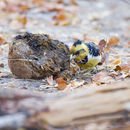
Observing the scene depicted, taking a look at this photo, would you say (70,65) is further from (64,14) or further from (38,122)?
(64,14)

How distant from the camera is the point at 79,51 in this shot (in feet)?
12.0

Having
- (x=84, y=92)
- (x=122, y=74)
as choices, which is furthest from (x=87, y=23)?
(x=84, y=92)

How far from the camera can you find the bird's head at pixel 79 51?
365cm

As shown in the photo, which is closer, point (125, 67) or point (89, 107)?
point (89, 107)

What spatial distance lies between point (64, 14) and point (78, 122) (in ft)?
20.5

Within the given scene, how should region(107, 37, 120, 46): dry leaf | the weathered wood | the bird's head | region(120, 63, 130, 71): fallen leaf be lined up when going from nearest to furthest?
the weathered wood < the bird's head < region(120, 63, 130, 71): fallen leaf < region(107, 37, 120, 46): dry leaf

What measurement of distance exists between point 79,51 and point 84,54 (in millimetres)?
70

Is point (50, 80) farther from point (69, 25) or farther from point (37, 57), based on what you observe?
point (69, 25)

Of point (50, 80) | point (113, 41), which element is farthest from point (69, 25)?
point (50, 80)

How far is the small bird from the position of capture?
3.66 metres

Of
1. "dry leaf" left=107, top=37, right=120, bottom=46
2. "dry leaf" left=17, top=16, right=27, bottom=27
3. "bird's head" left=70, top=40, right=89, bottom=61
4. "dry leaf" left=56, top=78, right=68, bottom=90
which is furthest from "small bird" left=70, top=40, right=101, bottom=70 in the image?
"dry leaf" left=17, top=16, right=27, bottom=27

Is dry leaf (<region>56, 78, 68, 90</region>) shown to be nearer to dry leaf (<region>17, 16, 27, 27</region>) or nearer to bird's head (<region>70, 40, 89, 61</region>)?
bird's head (<region>70, 40, 89, 61</region>)

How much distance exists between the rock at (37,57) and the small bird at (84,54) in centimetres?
9

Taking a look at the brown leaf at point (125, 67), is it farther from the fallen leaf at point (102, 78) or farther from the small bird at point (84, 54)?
the small bird at point (84, 54)
